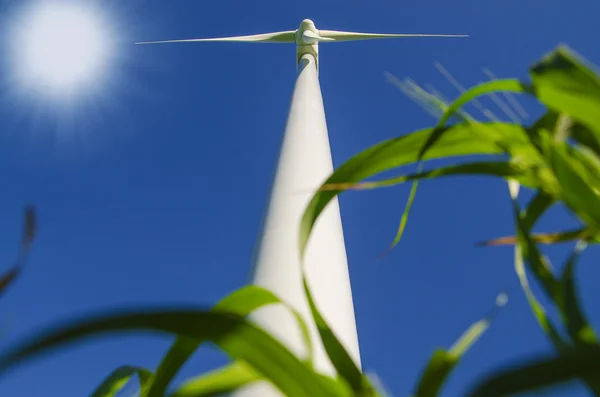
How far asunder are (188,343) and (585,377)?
0.42m

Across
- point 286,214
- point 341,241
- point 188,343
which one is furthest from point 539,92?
point 341,241

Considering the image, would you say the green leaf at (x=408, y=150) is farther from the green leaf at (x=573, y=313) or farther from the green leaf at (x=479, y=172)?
the green leaf at (x=573, y=313)

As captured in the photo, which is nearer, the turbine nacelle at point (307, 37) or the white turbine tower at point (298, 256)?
the white turbine tower at point (298, 256)

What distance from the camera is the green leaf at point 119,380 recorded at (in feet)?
2.72

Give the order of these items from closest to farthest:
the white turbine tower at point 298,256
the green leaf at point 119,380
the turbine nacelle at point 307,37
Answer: the green leaf at point 119,380 → the white turbine tower at point 298,256 → the turbine nacelle at point 307,37

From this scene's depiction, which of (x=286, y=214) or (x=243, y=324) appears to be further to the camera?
(x=286, y=214)

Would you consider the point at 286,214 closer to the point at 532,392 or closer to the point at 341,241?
the point at 341,241

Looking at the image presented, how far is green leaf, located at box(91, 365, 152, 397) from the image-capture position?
0.83 m

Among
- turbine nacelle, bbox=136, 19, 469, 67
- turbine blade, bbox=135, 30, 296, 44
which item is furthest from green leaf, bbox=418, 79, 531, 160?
turbine blade, bbox=135, 30, 296, 44

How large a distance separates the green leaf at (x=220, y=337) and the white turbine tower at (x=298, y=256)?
0.54 m

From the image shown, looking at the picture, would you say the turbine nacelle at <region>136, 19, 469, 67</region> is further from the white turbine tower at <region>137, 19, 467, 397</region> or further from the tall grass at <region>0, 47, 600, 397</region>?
the tall grass at <region>0, 47, 600, 397</region>

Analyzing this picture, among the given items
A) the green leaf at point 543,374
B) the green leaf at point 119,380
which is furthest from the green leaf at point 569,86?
the green leaf at point 119,380

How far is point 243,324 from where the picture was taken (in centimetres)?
56

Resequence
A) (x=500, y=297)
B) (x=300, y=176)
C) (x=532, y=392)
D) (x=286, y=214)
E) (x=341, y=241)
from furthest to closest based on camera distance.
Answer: (x=300, y=176) → (x=341, y=241) → (x=286, y=214) → (x=500, y=297) → (x=532, y=392)
